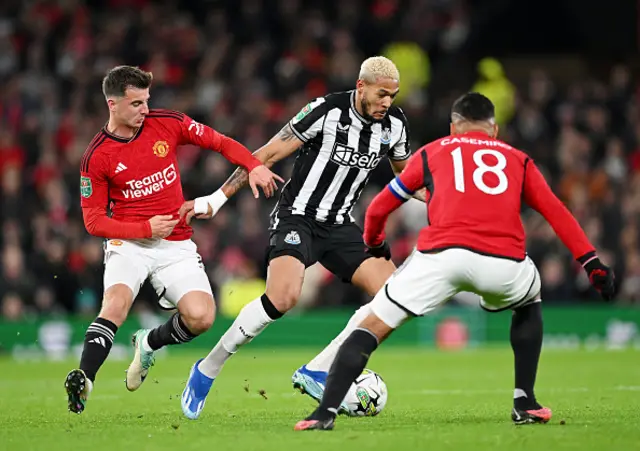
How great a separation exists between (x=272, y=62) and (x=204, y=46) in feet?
4.26

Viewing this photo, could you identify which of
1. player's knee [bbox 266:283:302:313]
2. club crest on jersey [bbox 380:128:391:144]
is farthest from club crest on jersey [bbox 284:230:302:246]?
club crest on jersey [bbox 380:128:391:144]

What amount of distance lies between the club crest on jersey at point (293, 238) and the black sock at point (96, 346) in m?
1.32

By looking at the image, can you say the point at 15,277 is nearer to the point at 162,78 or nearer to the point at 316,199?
the point at 162,78

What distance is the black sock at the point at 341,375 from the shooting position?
6.54 m

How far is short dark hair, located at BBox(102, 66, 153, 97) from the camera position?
8.12m

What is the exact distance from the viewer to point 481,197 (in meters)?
6.73

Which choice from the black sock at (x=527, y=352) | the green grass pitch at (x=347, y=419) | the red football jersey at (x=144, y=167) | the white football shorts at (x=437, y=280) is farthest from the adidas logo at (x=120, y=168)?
the black sock at (x=527, y=352)

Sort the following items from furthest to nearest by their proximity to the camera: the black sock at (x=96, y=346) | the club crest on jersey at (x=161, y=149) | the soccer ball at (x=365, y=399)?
the club crest on jersey at (x=161, y=149) < the soccer ball at (x=365, y=399) < the black sock at (x=96, y=346)

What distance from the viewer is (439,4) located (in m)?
21.6

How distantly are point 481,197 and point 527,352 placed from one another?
1011 millimetres

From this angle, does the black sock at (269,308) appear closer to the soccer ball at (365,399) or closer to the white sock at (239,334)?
the white sock at (239,334)

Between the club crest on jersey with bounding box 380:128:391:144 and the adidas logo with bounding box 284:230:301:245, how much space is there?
908mm

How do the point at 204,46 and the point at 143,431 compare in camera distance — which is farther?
the point at 204,46

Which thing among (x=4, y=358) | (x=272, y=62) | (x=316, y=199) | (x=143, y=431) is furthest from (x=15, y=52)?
(x=143, y=431)
